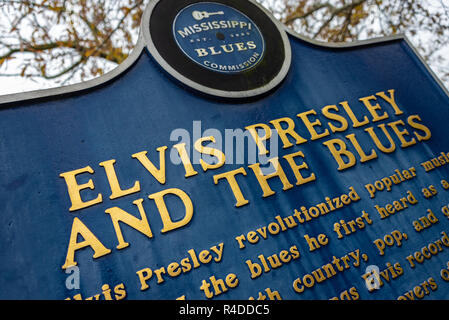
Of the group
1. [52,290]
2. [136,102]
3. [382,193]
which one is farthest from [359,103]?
[52,290]

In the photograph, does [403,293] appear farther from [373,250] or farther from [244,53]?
[244,53]

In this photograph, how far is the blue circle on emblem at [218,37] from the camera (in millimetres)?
2949

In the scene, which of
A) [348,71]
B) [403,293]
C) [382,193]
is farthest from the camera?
[348,71]

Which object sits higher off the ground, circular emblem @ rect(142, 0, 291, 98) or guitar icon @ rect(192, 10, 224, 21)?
guitar icon @ rect(192, 10, 224, 21)

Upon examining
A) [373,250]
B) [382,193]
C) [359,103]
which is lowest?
[373,250]

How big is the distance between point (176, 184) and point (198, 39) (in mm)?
1483

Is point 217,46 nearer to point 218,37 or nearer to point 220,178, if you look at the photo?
point 218,37

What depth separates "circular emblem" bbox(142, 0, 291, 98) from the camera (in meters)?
2.83

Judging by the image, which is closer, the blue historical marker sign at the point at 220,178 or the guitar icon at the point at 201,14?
the blue historical marker sign at the point at 220,178

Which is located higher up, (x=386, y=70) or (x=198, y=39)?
(x=198, y=39)

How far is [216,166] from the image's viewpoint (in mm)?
2500

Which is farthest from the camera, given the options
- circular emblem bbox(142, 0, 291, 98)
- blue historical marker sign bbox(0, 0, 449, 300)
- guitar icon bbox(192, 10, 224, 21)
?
guitar icon bbox(192, 10, 224, 21)

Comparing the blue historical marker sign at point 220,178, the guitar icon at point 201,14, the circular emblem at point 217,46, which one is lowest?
the blue historical marker sign at point 220,178

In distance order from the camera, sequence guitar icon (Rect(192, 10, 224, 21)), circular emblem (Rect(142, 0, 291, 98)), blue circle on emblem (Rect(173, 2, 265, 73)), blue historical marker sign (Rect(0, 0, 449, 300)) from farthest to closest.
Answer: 1. guitar icon (Rect(192, 10, 224, 21))
2. blue circle on emblem (Rect(173, 2, 265, 73))
3. circular emblem (Rect(142, 0, 291, 98))
4. blue historical marker sign (Rect(0, 0, 449, 300))
